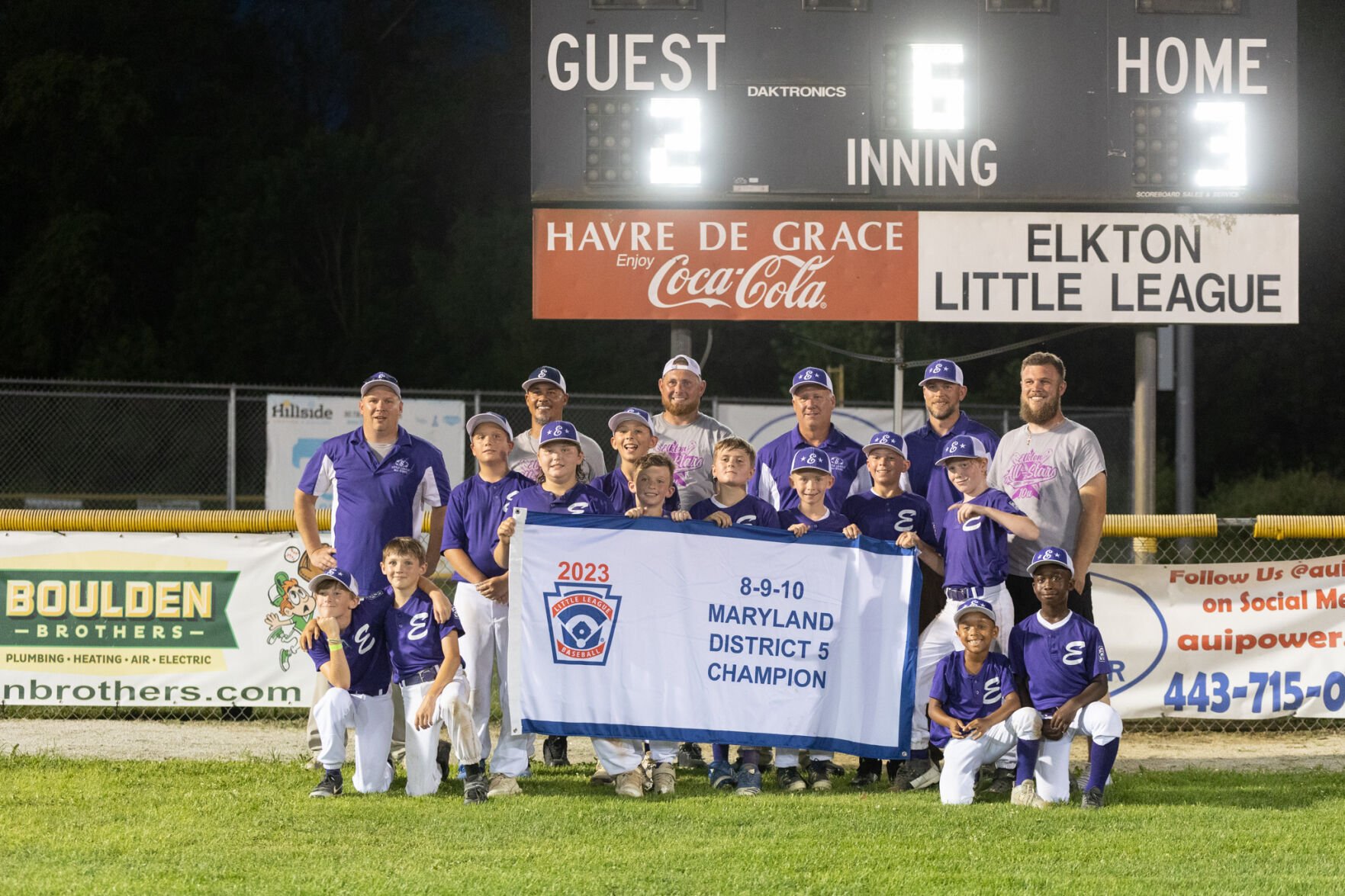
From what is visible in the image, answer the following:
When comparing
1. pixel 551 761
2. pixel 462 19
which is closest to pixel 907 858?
pixel 551 761

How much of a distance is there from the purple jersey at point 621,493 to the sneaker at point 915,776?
5.33ft

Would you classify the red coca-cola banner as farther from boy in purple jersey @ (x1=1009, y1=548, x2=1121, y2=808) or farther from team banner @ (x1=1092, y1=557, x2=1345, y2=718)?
boy in purple jersey @ (x1=1009, y1=548, x2=1121, y2=808)

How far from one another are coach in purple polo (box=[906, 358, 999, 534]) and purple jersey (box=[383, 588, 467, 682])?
93.7 inches

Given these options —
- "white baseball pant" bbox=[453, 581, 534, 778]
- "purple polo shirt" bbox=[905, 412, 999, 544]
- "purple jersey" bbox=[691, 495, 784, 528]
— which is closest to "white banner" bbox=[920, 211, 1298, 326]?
"purple polo shirt" bbox=[905, 412, 999, 544]

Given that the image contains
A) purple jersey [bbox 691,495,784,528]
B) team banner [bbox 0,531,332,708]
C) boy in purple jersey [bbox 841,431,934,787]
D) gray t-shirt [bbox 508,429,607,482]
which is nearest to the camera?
purple jersey [bbox 691,495,784,528]

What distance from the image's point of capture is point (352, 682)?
22.8 feet

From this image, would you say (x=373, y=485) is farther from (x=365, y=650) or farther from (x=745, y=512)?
(x=745, y=512)

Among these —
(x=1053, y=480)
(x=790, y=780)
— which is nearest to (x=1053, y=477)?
(x=1053, y=480)

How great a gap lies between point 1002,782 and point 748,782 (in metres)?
1.21

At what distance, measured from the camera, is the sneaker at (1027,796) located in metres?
6.70

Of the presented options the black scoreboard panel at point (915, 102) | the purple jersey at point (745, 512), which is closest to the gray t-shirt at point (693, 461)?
the purple jersey at point (745, 512)

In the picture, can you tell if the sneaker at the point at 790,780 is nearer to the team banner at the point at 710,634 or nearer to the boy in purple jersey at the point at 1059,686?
the team banner at the point at 710,634

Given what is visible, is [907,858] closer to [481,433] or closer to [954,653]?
[954,653]

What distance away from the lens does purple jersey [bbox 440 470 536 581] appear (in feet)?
23.5
